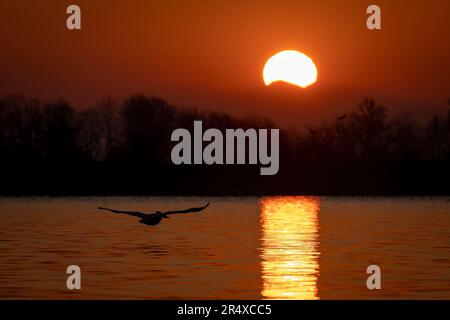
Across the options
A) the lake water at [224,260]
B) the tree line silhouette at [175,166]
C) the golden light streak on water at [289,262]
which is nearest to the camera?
the golden light streak on water at [289,262]

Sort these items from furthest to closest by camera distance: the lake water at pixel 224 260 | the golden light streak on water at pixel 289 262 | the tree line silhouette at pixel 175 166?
the tree line silhouette at pixel 175 166
the lake water at pixel 224 260
the golden light streak on water at pixel 289 262

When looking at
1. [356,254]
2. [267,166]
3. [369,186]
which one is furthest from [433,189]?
[356,254]

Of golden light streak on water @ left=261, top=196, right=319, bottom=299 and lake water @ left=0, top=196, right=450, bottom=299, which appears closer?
golden light streak on water @ left=261, top=196, right=319, bottom=299

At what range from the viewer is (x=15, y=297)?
2623cm

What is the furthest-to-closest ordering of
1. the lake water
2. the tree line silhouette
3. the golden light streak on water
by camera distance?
the tree line silhouette
the lake water
the golden light streak on water

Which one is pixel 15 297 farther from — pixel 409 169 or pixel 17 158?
pixel 409 169

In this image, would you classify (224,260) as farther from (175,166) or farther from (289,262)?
(175,166)

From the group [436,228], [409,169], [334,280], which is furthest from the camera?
[409,169]

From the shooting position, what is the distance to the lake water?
2797 cm

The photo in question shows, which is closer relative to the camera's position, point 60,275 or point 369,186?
point 60,275

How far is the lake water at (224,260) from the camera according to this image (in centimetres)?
2797

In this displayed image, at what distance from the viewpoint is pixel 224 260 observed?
36.6m

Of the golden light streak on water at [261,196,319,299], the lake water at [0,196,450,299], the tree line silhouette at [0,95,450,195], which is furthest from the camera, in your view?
the tree line silhouette at [0,95,450,195]
